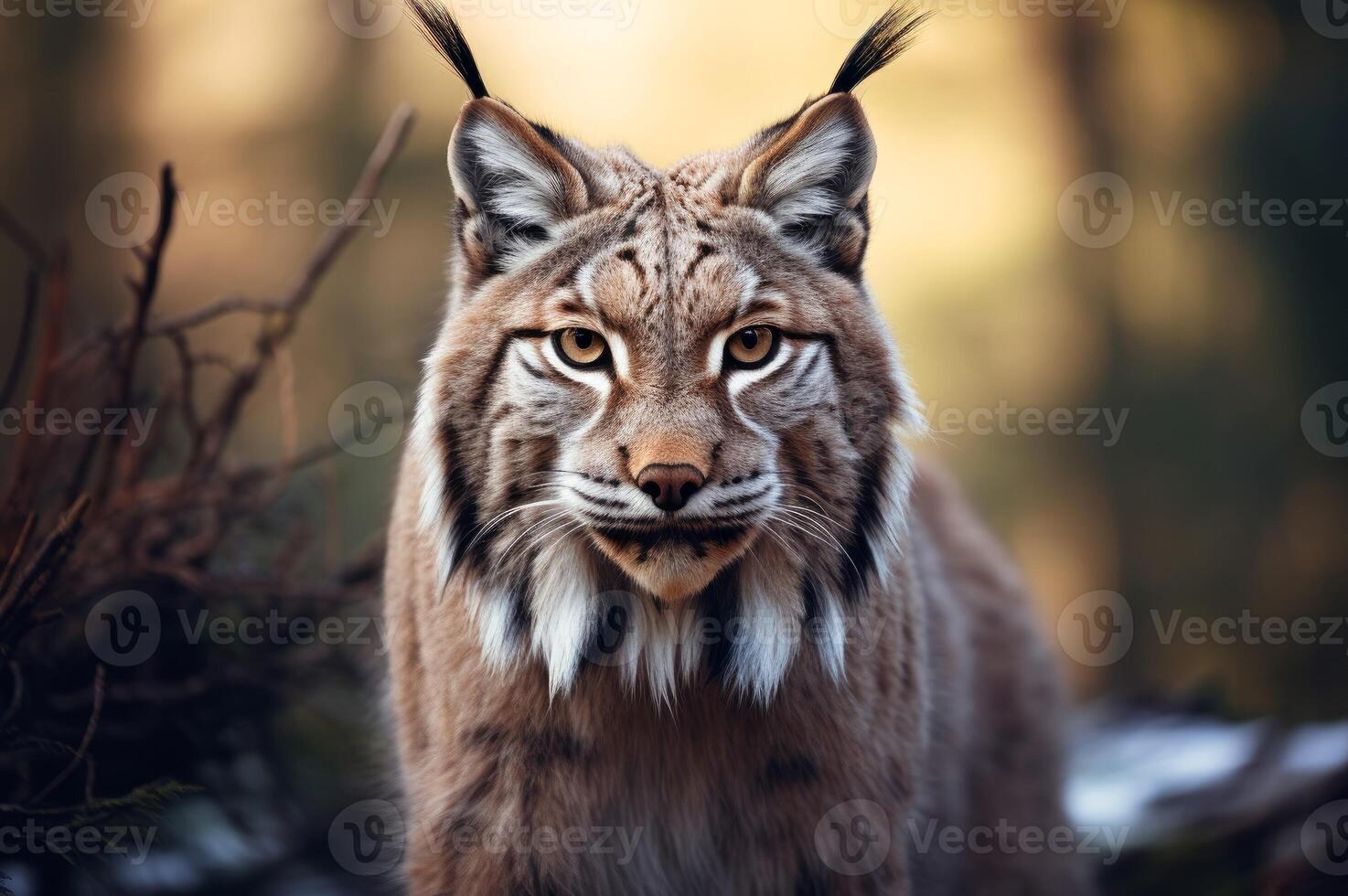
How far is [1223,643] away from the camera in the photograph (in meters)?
6.17

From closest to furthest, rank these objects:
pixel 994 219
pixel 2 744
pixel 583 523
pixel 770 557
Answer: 1. pixel 583 523
2. pixel 770 557
3. pixel 2 744
4. pixel 994 219

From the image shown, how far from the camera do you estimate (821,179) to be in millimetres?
2818

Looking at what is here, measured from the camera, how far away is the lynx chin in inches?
101

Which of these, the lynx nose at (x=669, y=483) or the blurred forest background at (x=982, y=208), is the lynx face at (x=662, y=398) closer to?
the lynx nose at (x=669, y=483)

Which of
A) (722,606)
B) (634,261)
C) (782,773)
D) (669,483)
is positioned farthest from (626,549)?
(782,773)

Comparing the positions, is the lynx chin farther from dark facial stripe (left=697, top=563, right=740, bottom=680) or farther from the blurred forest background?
the blurred forest background

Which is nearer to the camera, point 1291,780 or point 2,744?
point 2,744

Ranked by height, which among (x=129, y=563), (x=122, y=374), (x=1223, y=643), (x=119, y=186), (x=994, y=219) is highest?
(x=119, y=186)

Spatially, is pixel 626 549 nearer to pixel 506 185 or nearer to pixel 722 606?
pixel 722 606

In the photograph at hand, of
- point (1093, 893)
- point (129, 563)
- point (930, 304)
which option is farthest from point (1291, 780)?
point (129, 563)

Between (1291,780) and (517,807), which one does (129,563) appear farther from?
(1291,780)

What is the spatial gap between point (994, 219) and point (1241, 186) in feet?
4.29

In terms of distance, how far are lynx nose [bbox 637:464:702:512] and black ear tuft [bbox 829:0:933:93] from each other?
1073 mm

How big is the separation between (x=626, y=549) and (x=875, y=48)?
1377 millimetres
